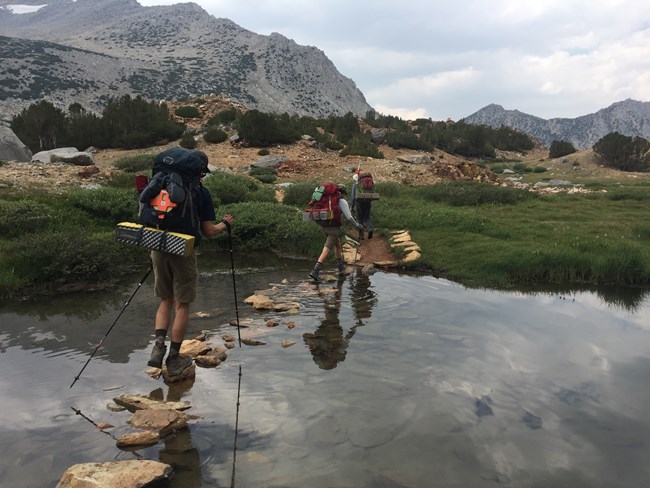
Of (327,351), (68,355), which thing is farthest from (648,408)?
(68,355)

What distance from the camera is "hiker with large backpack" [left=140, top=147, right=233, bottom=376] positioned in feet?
18.3

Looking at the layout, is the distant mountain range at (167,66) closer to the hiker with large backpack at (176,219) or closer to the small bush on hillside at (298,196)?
the small bush on hillside at (298,196)

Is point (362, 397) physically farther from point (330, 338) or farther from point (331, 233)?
point (331, 233)

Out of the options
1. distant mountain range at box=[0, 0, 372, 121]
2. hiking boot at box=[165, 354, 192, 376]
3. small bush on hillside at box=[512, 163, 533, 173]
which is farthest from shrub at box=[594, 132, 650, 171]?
distant mountain range at box=[0, 0, 372, 121]

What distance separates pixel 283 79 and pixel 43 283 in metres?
144

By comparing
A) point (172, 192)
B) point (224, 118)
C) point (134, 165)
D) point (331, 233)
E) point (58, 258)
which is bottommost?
point (58, 258)

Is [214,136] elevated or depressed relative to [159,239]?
elevated

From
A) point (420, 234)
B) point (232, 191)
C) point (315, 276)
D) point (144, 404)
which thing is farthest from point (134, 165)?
point (144, 404)

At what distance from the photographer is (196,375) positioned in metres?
6.12

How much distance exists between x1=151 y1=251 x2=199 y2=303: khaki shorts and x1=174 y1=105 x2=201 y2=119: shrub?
135 feet

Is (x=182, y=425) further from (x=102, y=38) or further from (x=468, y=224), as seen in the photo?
(x=102, y=38)

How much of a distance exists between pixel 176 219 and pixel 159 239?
0.34 metres

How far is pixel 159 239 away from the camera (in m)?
5.51

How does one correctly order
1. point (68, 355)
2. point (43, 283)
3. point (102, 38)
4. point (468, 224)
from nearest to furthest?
point (68, 355) → point (43, 283) → point (468, 224) → point (102, 38)
